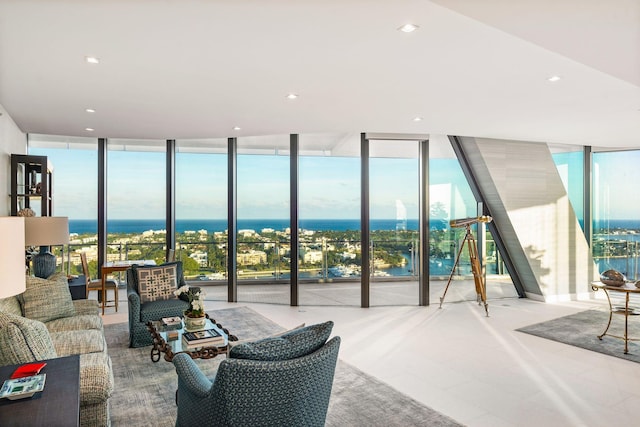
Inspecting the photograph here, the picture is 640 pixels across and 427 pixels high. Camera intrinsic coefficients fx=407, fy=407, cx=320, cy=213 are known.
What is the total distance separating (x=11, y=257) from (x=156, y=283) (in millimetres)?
3214

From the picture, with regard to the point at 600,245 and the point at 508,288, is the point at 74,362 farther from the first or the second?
the point at 600,245

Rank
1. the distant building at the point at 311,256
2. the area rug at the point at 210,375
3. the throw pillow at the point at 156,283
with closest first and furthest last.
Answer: the area rug at the point at 210,375 < the throw pillow at the point at 156,283 < the distant building at the point at 311,256

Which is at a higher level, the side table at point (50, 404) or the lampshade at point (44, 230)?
the lampshade at point (44, 230)

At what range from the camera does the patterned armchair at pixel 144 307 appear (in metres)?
4.39

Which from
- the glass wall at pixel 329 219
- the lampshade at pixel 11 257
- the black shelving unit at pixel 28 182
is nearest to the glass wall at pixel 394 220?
the glass wall at pixel 329 219

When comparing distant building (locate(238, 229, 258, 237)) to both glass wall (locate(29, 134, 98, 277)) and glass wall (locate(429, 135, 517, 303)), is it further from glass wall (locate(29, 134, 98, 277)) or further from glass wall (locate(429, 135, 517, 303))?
glass wall (locate(429, 135, 517, 303))

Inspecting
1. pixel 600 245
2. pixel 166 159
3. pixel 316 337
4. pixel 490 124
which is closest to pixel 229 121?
pixel 166 159

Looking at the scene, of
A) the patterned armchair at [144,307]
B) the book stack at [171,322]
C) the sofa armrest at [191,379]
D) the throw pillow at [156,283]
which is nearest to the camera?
the sofa armrest at [191,379]

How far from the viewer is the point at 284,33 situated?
8.96ft

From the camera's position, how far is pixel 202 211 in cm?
717

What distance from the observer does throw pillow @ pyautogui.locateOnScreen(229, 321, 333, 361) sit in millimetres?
1950

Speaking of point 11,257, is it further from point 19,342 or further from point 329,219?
point 329,219

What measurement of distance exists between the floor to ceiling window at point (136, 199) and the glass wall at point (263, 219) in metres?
1.50

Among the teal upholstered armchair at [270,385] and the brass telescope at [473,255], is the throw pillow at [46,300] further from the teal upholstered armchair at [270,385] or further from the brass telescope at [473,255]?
the brass telescope at [473,255]
